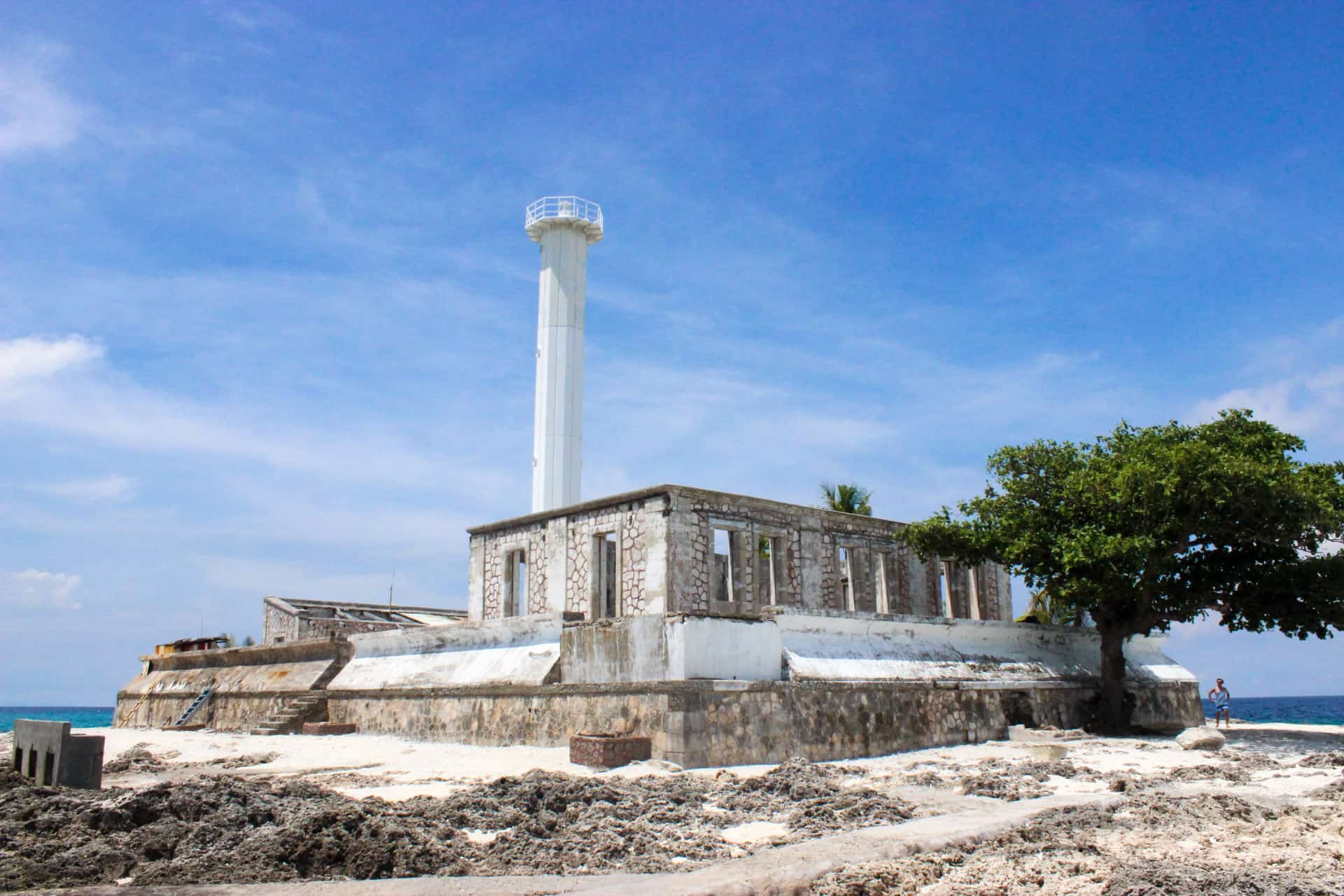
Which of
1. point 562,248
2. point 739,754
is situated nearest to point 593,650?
point 739,754

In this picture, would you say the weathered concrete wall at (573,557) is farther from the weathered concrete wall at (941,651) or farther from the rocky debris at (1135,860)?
the rocky debris at (1135,860)

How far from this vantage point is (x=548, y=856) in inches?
257

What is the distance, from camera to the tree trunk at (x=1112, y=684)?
19.0m

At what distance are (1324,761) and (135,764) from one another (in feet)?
54.8

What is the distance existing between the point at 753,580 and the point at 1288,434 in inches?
423

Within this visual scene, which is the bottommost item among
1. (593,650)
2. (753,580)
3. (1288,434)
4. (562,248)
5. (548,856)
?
(548,856)

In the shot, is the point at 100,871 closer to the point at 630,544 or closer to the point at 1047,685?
the point at 630,544

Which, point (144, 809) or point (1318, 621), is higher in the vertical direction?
point (1318, 621)

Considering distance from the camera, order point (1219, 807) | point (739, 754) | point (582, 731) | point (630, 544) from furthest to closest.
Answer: point (630, 544) → point (582, 731) → point (739, 754) → point (1219, 807)

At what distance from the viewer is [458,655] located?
731 inches

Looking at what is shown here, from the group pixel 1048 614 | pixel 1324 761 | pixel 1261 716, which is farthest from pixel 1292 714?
pixel 1324 761

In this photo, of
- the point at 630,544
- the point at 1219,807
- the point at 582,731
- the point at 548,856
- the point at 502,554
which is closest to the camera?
the point at 548,856

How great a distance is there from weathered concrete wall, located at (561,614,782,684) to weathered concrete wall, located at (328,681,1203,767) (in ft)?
1.29

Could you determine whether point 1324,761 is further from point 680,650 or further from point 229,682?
point 229,682
